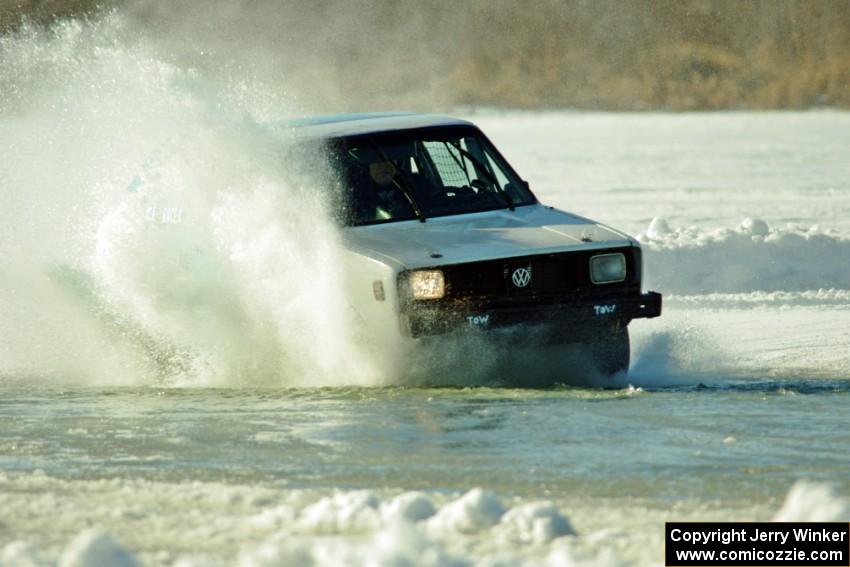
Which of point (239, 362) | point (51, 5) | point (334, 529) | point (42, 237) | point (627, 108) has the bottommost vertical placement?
point (334, 529)

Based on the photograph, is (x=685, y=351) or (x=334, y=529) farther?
(x=685, y=351)

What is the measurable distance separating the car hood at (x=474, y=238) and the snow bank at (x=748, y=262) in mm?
4515

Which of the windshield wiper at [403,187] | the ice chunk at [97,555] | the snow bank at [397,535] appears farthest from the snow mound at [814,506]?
the windshield wiper at [403,187]

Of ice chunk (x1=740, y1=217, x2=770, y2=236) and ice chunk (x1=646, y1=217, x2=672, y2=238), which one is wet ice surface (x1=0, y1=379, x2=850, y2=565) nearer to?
ice chunk (x1=740, y1=217, x2=770, y2=236)

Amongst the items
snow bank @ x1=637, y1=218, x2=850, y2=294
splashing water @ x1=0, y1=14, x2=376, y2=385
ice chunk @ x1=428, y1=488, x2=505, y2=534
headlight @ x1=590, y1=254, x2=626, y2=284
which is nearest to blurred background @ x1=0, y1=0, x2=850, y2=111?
snow bank @ x1=637, y1=218, x2=850, y2=294

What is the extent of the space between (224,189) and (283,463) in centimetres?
303

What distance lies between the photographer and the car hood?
8977 mm

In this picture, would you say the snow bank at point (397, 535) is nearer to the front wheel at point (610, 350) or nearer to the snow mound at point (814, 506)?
the snow mound at point (814, 506)

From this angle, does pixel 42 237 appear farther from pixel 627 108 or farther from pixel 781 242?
pixel 627 108

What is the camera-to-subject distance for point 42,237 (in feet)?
39.3

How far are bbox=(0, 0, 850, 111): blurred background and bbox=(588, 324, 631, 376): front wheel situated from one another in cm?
3867

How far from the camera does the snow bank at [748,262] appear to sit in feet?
46.2

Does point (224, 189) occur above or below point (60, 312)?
above

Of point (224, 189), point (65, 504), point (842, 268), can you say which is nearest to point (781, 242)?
point (842, 268)
